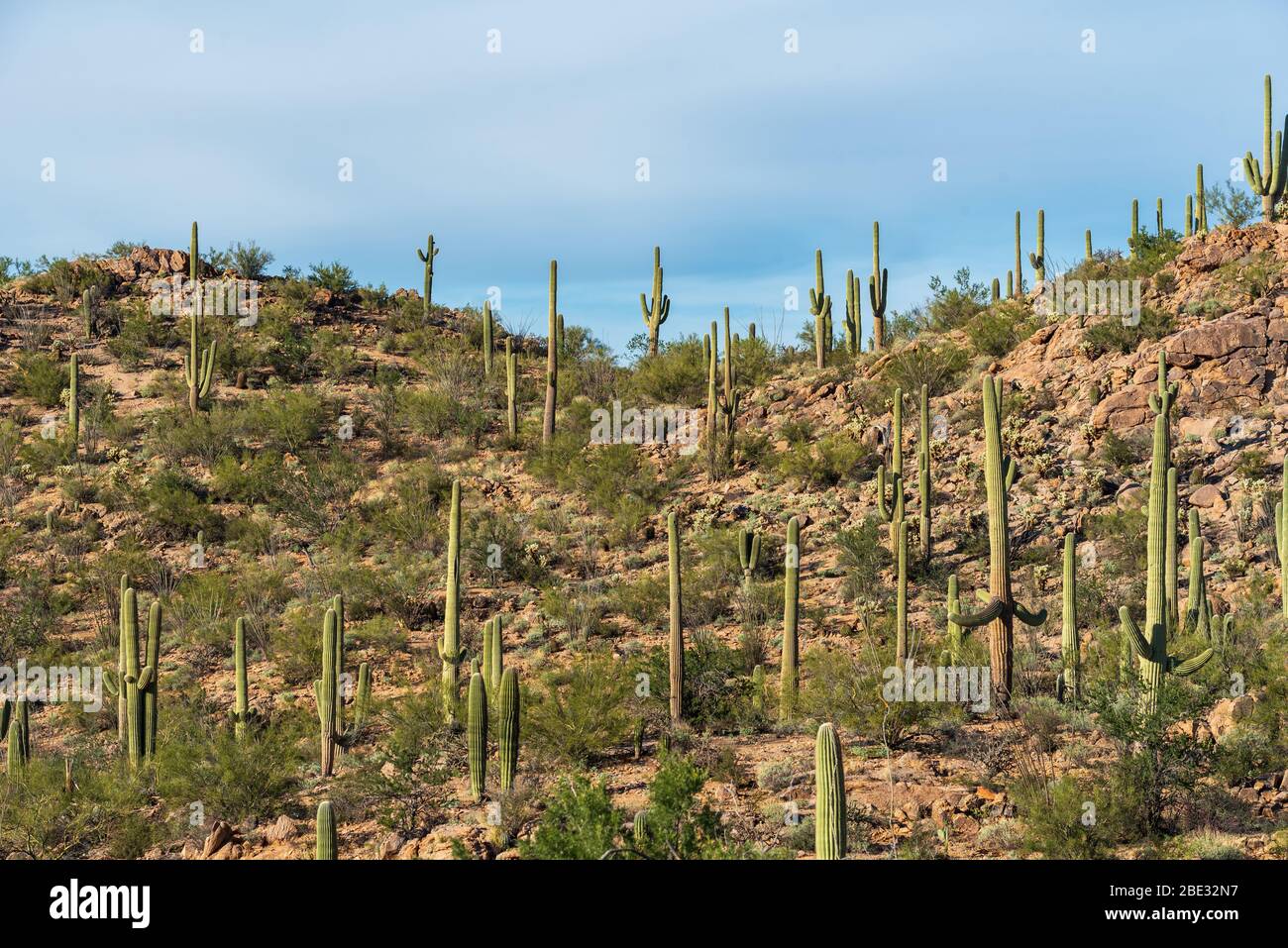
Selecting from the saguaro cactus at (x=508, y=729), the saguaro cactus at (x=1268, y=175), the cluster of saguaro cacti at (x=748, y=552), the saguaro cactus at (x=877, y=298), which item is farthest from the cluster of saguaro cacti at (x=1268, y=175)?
the saguaro cactus at (x=508, y=729)

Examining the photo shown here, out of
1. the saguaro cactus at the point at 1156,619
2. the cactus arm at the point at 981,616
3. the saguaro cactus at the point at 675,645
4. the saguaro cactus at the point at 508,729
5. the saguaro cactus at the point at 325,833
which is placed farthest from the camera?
the saguaro cactus at the point at 675,645

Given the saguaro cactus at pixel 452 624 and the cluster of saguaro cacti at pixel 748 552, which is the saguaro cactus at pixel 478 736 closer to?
the saguaro cactus at pixel 452 624

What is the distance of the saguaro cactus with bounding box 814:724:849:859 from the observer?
8.55 m

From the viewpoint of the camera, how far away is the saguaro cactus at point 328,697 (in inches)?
543

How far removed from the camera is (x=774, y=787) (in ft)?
41.3

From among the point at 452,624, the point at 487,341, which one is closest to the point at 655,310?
the point at 487,341

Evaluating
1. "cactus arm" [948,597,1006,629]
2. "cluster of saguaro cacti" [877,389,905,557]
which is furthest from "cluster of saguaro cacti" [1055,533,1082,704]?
"cluster of saguaro cacti" [877,389,905,557]

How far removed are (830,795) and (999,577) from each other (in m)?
6.29

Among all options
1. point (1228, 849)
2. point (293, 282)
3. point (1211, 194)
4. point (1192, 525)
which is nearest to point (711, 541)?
point (1192, 525)

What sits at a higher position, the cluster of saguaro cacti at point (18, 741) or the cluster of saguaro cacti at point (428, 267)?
the cluster of saguaro cacti at point (428, 267)

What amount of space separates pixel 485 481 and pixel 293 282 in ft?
52.1

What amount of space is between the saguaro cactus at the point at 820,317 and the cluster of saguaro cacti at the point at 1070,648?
14.4 metres

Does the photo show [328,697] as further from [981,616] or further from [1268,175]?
[1268,175]

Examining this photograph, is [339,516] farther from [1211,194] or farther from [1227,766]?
[1211,194]
